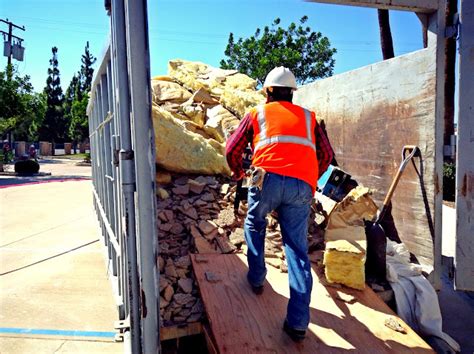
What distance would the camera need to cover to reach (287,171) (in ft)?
8.42

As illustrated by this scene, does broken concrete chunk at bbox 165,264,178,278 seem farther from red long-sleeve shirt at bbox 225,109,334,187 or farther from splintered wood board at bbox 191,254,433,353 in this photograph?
red long-sleeve shirt at bbox 225,109,334,187

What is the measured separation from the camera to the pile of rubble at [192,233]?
2.98 meters

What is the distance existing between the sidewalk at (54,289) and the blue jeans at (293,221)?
146 centimetres

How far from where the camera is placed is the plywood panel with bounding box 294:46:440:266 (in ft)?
10.3

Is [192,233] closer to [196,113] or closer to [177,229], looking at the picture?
[177,229]

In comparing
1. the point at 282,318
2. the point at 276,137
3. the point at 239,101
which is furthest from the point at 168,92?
the point at 282,318

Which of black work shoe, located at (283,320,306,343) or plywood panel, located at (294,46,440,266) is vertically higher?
plywood panel, located at (294,46,440,266)

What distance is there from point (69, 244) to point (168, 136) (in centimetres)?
243

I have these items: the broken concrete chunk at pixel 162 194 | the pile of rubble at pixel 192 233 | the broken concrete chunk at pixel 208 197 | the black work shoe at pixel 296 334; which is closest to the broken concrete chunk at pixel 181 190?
the pile of rubble at pixel 192 233

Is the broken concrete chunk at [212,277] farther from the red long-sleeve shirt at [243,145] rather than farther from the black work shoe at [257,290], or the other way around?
the red long-sleeve shirt at [243,145]

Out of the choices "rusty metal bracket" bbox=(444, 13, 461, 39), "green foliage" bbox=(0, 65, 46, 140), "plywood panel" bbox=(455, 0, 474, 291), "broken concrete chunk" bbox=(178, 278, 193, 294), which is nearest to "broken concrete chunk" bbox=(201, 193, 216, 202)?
"broken concrete chunk" bbox=(178, 278, 193, 294)

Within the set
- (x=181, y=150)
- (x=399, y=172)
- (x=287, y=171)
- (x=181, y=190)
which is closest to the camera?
(x=287, y=171)

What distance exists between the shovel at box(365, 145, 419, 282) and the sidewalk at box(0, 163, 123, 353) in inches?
88.9

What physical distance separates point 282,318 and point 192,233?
147 cm
